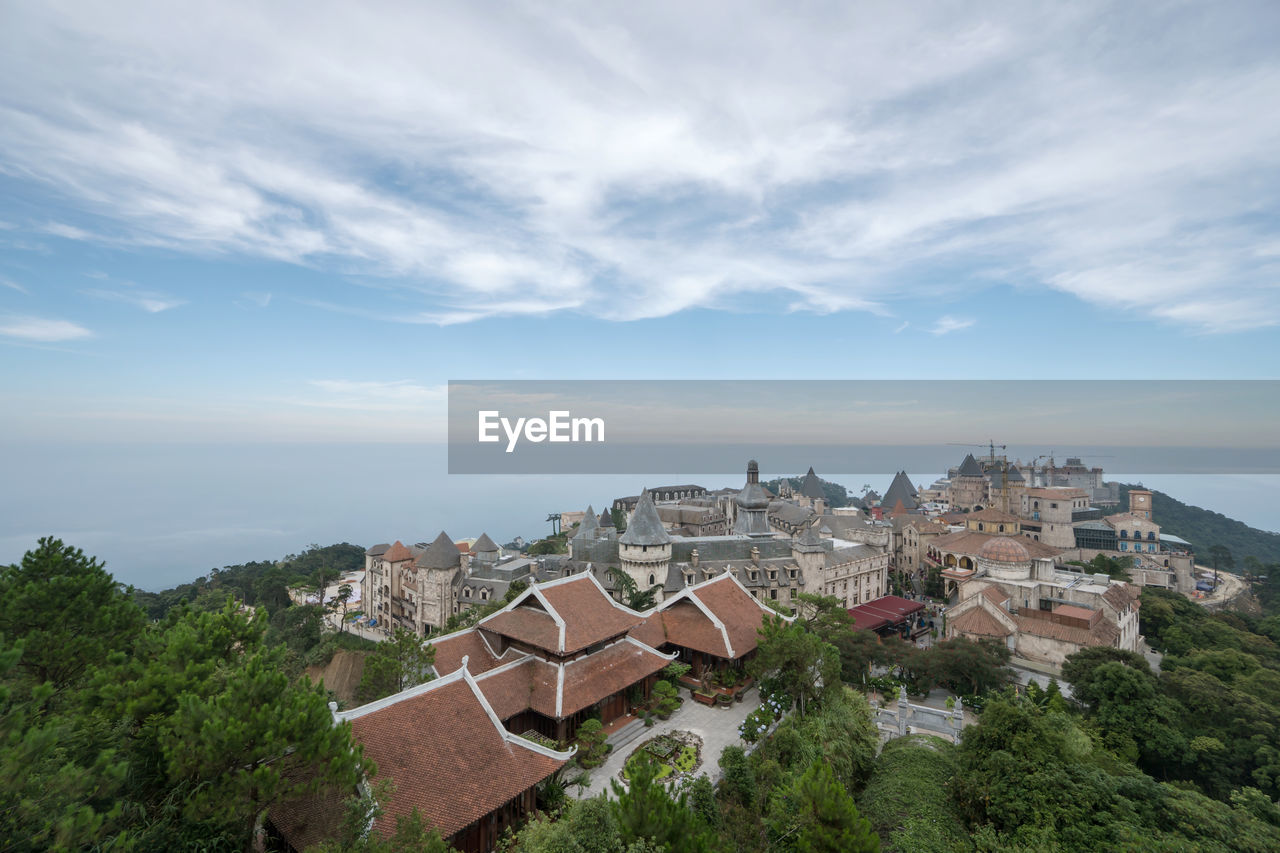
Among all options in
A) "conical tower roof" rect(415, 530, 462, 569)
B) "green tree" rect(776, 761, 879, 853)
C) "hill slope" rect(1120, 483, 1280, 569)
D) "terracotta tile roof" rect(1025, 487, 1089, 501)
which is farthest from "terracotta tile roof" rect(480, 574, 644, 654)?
"hill slope" rect(1120, 483, 1280, 569)

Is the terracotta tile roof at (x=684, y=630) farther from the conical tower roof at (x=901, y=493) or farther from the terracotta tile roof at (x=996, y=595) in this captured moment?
the conical tower roof at (x=901, y=493)

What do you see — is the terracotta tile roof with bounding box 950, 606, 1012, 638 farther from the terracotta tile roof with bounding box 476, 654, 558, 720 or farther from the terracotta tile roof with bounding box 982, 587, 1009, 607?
the terracotta tile roof with bounding box 476, 654, 558, 720

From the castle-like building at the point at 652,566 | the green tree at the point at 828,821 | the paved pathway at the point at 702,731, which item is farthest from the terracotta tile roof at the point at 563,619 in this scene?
the castle-like building at the point at 652,566

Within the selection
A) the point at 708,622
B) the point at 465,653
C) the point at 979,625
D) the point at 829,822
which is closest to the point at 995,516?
the point at 979,625

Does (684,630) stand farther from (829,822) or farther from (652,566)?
(829,822)

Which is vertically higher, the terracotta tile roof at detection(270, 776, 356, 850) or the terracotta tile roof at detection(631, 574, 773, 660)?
the terracotta tile roof at detection(270, 776, 356, 850)
